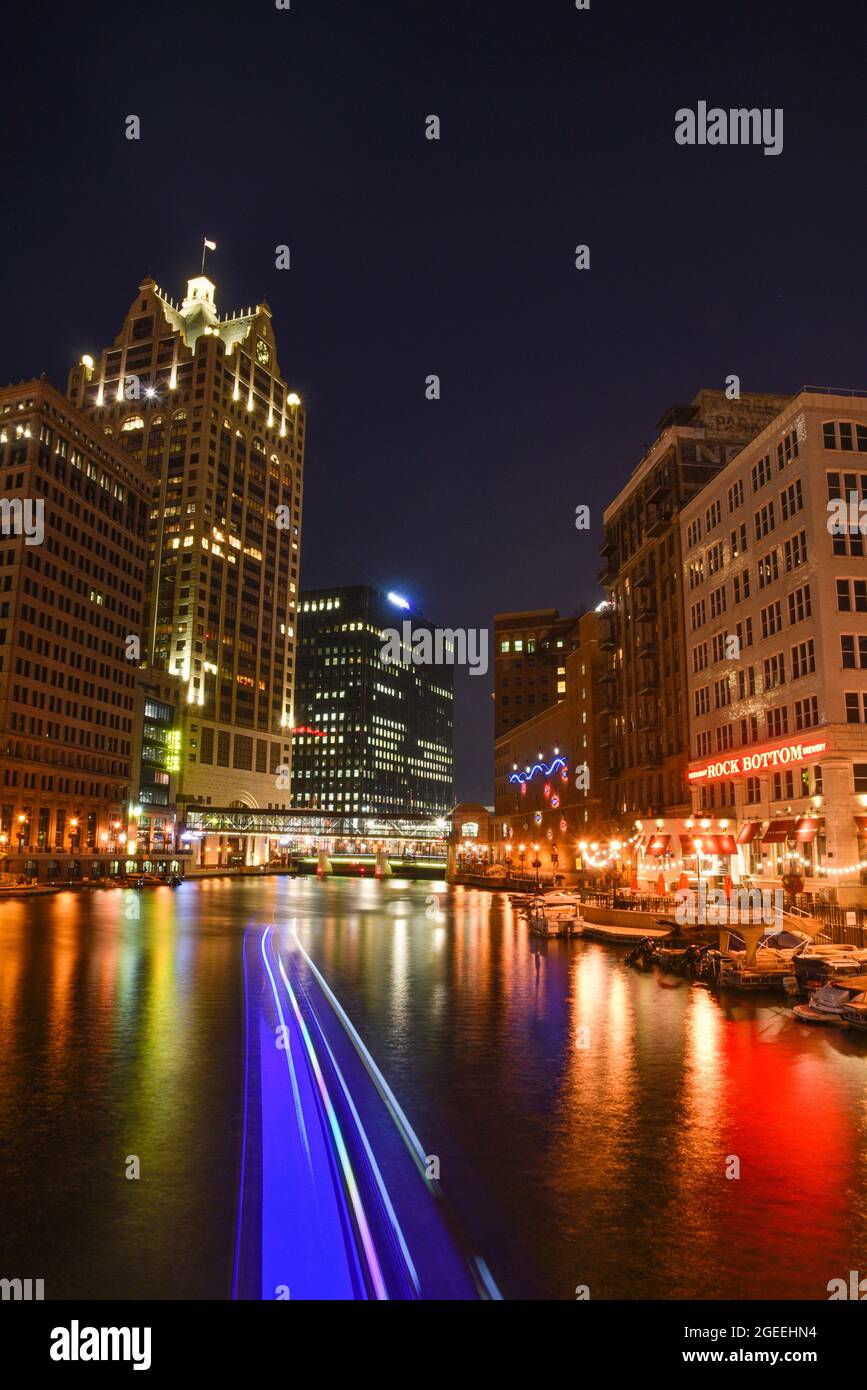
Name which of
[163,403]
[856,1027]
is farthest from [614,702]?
[163,403]

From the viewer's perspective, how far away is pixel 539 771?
447ft

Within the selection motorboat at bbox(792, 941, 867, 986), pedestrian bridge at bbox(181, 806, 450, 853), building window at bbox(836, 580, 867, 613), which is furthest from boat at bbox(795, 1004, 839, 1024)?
pedestrian bridge at bbox(181, 806, 450, 853)

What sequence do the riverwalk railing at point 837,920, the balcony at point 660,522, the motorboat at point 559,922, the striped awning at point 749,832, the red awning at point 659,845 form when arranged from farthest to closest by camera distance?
the balcony at point 660,522 < the red awning at point 659,845 < the motorboat at point 559,922 < the striped awning at point 749,832 < the riverwalk railing at point 837,920

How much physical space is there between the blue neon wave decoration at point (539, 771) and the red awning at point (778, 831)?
67681mm

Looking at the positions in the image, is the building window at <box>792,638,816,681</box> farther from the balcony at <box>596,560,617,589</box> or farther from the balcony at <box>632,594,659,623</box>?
the balcony at <box>596,560,617,589</box>

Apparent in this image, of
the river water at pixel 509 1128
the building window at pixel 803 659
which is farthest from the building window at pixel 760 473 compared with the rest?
the river water at pixel 509 1128

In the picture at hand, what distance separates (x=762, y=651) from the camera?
58250 mm

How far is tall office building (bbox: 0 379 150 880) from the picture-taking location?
363 feet

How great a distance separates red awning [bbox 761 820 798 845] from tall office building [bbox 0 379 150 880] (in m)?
86.7

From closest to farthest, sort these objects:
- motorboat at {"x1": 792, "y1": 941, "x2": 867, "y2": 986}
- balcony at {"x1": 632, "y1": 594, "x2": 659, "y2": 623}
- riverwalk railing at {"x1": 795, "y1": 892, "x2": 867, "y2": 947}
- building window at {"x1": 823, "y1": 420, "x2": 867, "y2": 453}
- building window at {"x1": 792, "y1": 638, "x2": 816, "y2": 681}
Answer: motorboat at {"x1": 792, "y1": 941, "x2": 867, "y2": 986} → riverwalk railing at {"x1": 795, "y1": 892, "x2": 867, "y2": 947} → building window at {"x1": 792, "y1": 638, "x2": 816, "y2": 681} → building window at {"x1": 823, "y1": 420, "x2": 867, "y2": 453} → balcony at {"x1": 632, "y1": 594, "x2": 659, "y2": 623}

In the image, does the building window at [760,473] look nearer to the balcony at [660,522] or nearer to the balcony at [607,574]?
the balcony at [660,522]

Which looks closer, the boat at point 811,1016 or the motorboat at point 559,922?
the boat at point 811,1016

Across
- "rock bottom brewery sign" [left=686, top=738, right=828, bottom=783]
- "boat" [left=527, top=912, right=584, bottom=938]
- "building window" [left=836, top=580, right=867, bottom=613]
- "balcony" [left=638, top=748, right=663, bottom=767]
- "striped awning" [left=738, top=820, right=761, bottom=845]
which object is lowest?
"boat" [left=527, top=912, right=584, bottom=938]

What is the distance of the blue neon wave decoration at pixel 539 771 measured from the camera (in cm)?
12179
